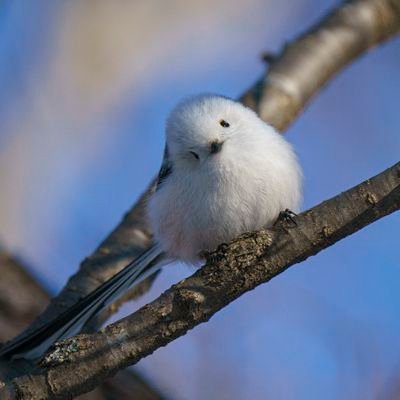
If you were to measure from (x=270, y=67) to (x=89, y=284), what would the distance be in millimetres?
1233

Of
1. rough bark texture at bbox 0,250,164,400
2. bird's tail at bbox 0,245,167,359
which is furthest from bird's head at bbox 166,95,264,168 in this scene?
rough bark texture at bbox 0,250,164,400

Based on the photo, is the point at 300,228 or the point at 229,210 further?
the point at 229,210

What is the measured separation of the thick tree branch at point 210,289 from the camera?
166 centimetres

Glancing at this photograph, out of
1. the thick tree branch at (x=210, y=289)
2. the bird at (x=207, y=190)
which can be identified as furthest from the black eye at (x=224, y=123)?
the thick tree branch at (x=210, y=289)

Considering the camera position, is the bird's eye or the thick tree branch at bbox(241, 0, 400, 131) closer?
the bird's eye

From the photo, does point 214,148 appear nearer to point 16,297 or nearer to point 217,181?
point 217,181

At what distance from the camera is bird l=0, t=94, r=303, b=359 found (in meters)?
2.17

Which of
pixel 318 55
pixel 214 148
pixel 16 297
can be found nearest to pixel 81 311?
pixel 16 297

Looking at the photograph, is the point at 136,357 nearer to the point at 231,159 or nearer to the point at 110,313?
the point at 231,159

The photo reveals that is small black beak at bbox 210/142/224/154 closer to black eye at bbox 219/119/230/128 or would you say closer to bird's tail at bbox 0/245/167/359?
black eye at bbox 219/119/230/128

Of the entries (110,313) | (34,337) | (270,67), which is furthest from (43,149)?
(34,337)

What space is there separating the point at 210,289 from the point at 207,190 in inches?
19.5

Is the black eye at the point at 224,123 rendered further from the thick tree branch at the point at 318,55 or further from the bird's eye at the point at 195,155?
the thick tree branch at the point at 318,55

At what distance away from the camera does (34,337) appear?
7.02 ft
